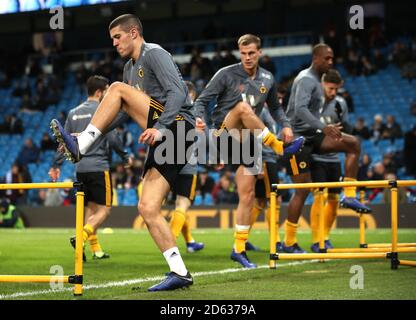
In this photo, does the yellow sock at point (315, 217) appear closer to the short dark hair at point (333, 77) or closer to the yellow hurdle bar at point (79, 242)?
the short dark hair at point (333, 77)

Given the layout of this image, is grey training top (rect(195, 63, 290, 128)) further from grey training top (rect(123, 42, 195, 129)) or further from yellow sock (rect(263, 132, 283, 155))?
grey training top (rect(123, 42, 195, 129))

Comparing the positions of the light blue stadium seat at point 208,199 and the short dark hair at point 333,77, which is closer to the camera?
the short dark hair at point 333,77

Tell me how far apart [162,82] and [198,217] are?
A: 12392 millimetres

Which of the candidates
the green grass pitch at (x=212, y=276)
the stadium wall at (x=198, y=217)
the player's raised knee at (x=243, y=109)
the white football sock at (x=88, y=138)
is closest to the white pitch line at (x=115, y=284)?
the green grass pitch at (x=212, y=276)

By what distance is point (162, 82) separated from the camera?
582cm

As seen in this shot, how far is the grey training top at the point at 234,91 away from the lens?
828 centimetres

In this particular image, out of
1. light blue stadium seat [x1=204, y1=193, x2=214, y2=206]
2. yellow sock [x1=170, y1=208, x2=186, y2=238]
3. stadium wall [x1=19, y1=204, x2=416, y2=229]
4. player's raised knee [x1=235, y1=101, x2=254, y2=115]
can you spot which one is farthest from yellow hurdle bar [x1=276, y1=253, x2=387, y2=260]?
light blue stadium seat [x1=204, y1=193, x2=214, y2=206]

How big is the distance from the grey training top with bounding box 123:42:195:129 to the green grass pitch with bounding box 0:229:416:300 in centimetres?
134

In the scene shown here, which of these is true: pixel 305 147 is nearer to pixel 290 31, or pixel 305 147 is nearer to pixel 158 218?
pixel 158 218

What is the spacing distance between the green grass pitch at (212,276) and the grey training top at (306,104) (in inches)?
62.8

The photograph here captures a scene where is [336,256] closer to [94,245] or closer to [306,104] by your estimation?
[306,104]

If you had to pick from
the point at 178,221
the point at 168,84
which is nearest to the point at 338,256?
the point at 168,84
